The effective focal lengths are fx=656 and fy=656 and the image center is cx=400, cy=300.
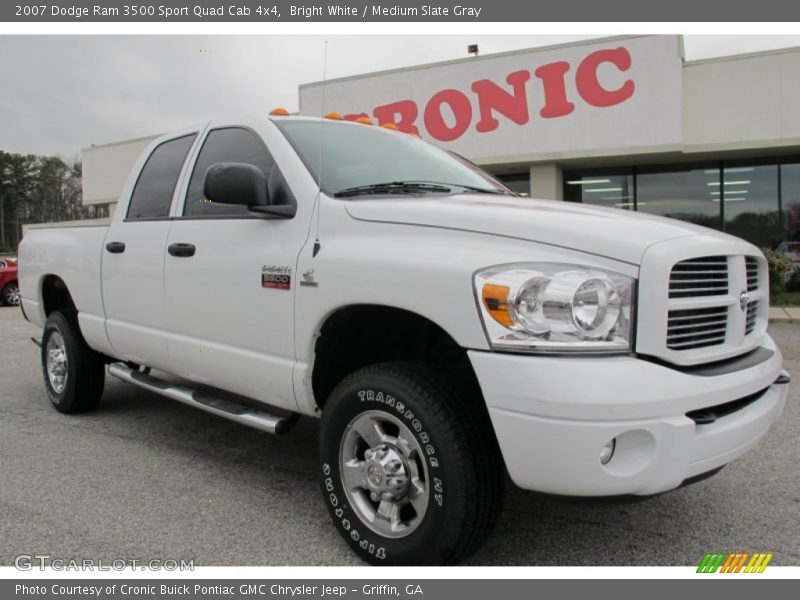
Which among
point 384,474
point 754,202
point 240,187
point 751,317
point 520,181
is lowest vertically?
point 384,474

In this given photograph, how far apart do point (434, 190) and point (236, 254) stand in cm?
104

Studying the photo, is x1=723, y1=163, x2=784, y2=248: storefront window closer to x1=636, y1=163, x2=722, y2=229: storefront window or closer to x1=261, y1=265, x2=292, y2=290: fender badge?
x1=636, y1=163, x2=722, y2=229: storefront window

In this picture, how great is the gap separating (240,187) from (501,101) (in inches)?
482

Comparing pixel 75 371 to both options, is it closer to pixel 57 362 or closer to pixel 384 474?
pixel 57 362

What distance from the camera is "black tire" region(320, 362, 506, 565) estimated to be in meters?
2.32

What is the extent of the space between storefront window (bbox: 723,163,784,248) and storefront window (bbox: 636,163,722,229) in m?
0.26

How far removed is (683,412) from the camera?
2174 millimetres

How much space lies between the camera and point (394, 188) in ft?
10.4

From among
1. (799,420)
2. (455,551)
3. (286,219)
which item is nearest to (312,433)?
(286,219)

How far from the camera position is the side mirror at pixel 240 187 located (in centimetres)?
296

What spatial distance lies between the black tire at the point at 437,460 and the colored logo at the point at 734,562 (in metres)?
0.97

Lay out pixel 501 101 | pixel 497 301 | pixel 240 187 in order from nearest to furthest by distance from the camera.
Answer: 1. pixel 497 301
2. pixel 240 187
3. pixel 501 101

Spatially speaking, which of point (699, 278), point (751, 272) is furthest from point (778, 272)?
point (699, 278)

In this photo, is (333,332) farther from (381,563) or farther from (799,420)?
(799,420)
